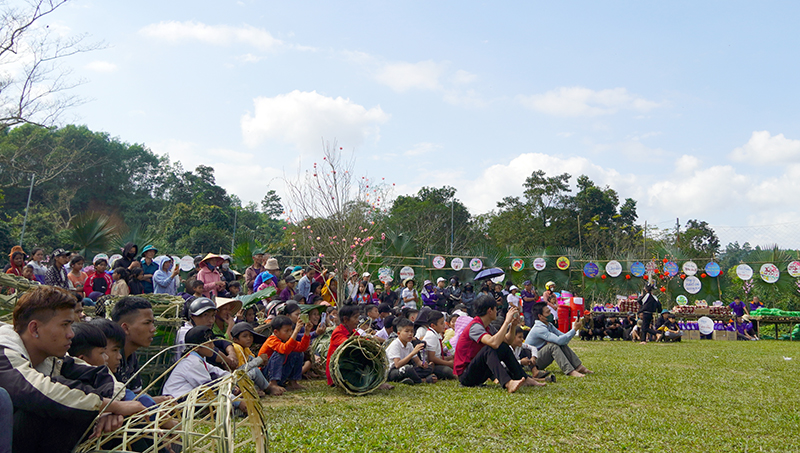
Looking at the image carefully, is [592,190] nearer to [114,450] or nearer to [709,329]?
[709,329]

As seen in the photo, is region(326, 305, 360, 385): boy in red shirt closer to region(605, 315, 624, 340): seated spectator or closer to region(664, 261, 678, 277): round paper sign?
region(605, 315, 624, 340): seated spectator

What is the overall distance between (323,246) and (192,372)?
9.54m

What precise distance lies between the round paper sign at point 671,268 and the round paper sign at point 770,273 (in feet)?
7.89

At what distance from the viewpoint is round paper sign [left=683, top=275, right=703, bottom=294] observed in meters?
18.2

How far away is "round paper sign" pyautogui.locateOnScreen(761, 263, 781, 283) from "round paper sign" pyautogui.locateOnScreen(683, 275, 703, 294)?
1803 millimetres

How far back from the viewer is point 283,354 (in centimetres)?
640

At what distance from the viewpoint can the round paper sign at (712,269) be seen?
17953 mm

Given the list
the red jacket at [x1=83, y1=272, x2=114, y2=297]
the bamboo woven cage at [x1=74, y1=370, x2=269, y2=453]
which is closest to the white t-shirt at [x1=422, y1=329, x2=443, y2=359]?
the red jacket at [x1=83, y1=272, x2=114, y2=297]

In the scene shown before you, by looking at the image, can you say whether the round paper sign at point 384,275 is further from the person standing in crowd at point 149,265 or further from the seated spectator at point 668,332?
the person standing in crowd at point 149,265

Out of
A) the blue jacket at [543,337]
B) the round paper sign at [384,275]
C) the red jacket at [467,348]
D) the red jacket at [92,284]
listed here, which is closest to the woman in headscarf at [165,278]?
the red jacket at [92,284]

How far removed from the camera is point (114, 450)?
2.35 metres

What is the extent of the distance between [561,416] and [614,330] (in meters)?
11.9

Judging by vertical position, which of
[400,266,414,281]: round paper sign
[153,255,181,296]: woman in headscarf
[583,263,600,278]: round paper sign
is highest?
[583,263,600,278]: round paper sign

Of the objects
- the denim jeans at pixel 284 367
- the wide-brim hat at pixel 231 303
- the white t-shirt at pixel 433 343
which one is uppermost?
the wide-brim hat at pixel 231 303
